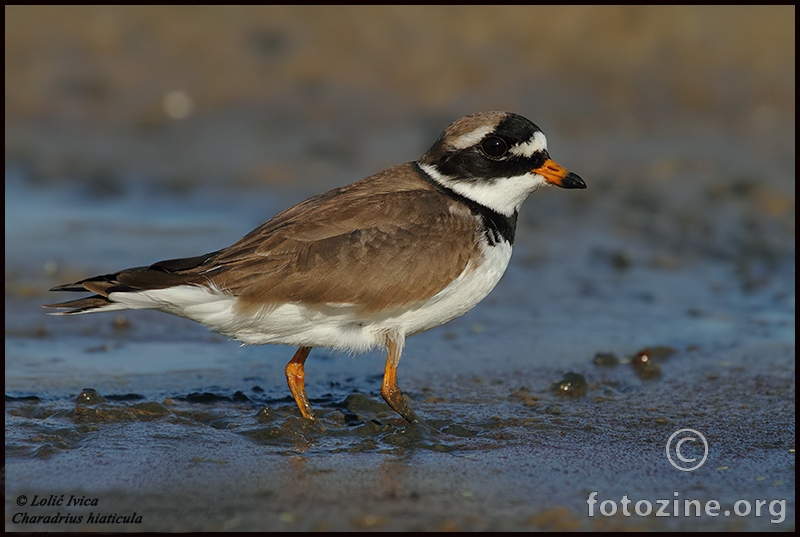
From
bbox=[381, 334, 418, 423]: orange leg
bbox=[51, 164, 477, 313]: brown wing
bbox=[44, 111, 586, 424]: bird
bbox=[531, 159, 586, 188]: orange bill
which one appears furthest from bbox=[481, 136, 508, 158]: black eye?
bbox=[381, 334, 418, 423]: orange leg

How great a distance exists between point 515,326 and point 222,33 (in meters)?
8.12

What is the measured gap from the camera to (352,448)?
20.1 ft

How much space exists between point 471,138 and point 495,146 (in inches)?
6.8

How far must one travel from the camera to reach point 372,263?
6.26 meters

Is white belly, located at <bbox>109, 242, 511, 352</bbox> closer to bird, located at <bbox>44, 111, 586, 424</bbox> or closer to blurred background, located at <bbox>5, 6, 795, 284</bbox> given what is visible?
bird, located at <bbox>44, 111, 586, 424</bbox>

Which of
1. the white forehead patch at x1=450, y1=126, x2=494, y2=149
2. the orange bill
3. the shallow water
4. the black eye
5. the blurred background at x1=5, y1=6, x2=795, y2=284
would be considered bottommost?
the shallow water

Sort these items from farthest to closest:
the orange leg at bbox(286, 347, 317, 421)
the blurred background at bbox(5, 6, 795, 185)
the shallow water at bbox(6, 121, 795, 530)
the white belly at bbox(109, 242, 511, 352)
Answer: the blurred background at bbox(5, 6, 795, 185), the orange leg at bbox(286, 347, 317, 421), the white belly at bbox(109, 242, 511, 352), the shallow water at bbox(6, 121, 795, 530)

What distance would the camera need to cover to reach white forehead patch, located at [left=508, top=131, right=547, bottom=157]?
22.2ft

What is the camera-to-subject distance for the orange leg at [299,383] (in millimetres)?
6684

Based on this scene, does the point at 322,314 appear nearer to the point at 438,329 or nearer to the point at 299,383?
the point at 299,383

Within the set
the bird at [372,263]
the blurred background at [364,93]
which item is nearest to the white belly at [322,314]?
the bird at [372,263]

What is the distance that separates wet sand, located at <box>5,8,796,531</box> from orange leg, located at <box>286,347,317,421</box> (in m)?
0.17

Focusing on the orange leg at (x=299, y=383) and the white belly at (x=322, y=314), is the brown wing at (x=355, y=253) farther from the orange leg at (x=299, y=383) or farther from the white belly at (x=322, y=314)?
the orange leg at (x=299, y=383)

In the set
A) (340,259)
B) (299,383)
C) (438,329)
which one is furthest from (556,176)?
(438,329)
